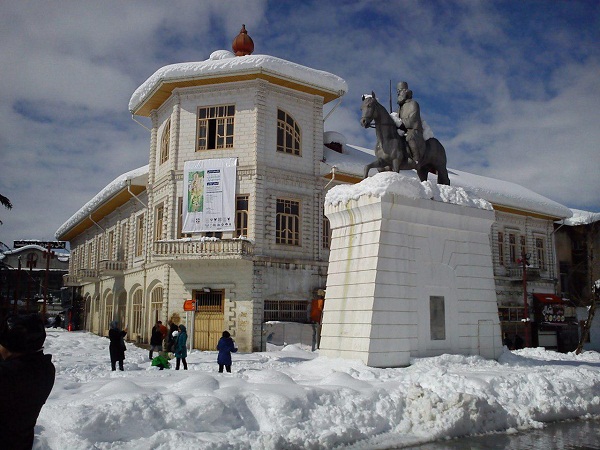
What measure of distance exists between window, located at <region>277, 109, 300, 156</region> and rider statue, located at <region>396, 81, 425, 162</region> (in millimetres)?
12685

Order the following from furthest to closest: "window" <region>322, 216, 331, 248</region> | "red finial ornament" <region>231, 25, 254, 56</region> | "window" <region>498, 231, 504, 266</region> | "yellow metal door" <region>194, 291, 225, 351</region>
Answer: "window" <region>498, 231, 504, 266</region>, "red finial ornament" <region>231, 25, 254, 56</region>, "window" <region>322, 216, 331, 248</region>, "yellow metal door" <region>194, 291, 225, 351</region>

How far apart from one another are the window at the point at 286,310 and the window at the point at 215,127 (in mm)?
7359

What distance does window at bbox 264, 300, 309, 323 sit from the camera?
25016 millimetres

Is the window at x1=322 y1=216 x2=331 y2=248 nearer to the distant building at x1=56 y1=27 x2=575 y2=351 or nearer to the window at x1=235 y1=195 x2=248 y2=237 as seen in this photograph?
the distant building at x1=56 y1=27 x2=575 y2=351

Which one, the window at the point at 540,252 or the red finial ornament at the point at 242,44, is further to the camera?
the window at the point at 540,252

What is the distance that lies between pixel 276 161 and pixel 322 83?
4.19m

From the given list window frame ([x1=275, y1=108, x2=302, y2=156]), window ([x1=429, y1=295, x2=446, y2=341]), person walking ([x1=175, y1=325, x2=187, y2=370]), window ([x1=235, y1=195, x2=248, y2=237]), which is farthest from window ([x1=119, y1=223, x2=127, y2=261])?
window ([x1=429, y1=295, x2=446, y2=341])

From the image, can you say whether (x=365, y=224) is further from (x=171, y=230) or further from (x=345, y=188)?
(x=171, y=230)

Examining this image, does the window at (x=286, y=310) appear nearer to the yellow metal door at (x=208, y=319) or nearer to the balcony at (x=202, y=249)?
Answer: the yellow metal door at (x=208, y=319)

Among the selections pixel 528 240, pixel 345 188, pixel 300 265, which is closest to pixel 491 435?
pixel 345 188

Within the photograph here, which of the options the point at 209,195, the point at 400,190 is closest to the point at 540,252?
the point at 209,195

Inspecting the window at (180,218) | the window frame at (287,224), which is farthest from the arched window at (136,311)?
the window frame at (287,224)

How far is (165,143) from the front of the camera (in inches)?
1114

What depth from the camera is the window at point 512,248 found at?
1420 inches
